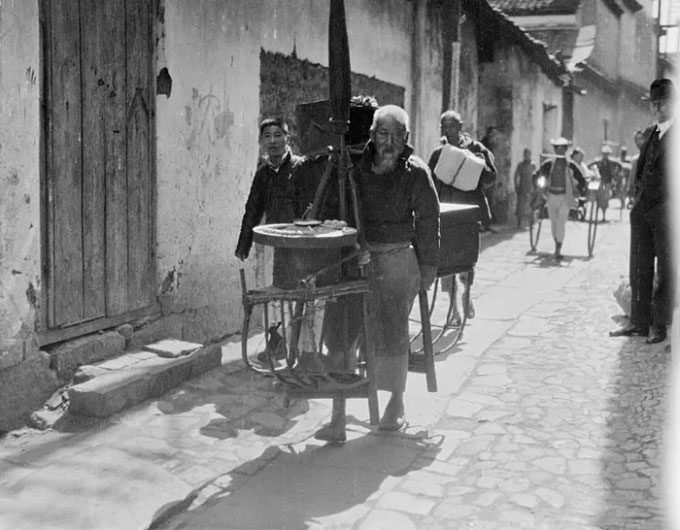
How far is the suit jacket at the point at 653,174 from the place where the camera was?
7.22 m

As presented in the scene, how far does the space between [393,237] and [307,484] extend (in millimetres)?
1419

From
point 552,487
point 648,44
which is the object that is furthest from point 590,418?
point 648,44

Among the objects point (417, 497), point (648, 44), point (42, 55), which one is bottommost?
point (417, 497)

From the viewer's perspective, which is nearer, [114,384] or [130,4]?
[114,384]

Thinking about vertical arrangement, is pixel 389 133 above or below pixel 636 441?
above

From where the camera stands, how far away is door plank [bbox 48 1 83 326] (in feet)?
17.5

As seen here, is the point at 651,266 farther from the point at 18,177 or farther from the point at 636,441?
the point at 18,177

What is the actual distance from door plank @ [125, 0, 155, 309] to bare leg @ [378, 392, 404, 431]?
6.96 ft

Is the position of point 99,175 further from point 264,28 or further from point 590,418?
point 590,418

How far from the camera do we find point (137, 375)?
554 cm

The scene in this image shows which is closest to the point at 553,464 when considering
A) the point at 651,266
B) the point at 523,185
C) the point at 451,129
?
the point at 651,266

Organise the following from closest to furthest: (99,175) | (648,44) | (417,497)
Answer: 1. (417,497)
2. (99,175)
3. (648,44)

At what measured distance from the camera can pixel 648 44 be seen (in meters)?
43.8

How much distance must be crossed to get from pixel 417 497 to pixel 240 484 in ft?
2.79
